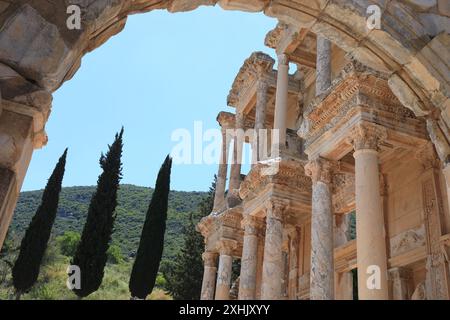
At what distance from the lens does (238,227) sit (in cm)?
1778

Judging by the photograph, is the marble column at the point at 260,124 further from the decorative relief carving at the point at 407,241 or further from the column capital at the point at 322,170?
the decorative relief carving at the point at 407,241

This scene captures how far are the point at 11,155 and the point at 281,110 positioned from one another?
41.3 ft

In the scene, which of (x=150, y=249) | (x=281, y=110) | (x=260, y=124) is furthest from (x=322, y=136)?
(x=150, y=249)

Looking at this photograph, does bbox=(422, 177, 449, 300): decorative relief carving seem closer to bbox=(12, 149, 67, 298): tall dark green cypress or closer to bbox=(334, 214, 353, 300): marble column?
bbox=(334, 214, 353, 300): marble column

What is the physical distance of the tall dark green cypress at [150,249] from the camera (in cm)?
2852

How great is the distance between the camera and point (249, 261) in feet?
49.4

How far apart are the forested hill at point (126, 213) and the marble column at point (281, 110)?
39457 millimetres

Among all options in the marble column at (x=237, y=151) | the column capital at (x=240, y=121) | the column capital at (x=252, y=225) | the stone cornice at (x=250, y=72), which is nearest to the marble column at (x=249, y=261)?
the column capital at (x=252, y=225)

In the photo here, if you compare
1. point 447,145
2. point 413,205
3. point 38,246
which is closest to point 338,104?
point 413,205

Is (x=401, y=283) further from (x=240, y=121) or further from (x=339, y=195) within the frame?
(x=240, y=121)

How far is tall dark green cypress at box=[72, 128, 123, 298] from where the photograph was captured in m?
28.0

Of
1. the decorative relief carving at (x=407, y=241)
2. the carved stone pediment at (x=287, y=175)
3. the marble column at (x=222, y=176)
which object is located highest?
the marble column at (x=222, y=176)
